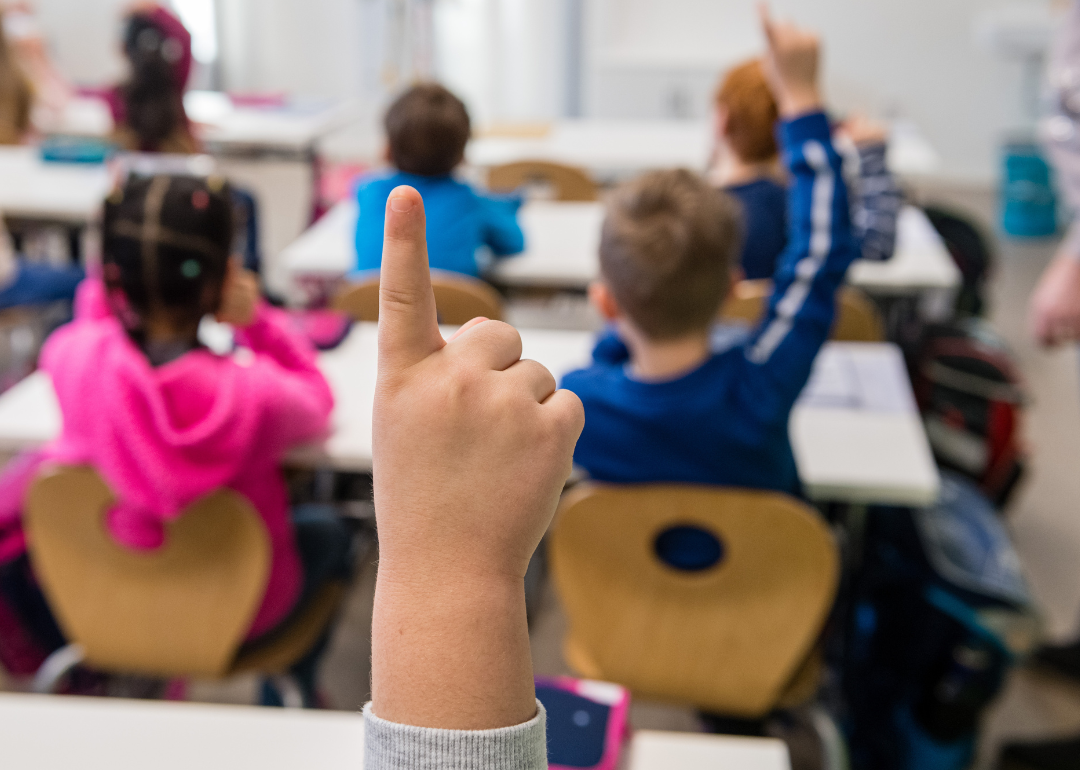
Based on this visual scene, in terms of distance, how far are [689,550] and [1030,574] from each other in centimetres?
140

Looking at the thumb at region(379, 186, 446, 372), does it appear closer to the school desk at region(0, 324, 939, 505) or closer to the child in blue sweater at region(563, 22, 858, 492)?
the child in blue sweater at region(563, 22, 858, 492)

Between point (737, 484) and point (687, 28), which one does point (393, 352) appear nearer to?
point (737, 484)

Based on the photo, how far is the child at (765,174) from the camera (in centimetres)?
205

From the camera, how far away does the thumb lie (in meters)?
0.38

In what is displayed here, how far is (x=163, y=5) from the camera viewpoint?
3.38 metres

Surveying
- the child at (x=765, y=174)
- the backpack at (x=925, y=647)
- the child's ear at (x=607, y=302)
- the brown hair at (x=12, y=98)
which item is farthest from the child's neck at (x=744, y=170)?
the brown hair at (x=12, y=98)

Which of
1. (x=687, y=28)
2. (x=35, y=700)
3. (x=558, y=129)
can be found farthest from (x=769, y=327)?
(x=687, y=28)

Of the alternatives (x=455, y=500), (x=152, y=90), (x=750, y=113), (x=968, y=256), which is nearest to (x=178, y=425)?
(x=455, y=500)

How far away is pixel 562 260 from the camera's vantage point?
2.33 metres

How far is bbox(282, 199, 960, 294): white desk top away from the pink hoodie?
921mm

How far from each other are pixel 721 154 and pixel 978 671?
1.23m

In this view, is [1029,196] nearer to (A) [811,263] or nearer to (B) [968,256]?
(B) [968,256]

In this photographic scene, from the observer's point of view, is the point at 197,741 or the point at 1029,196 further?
the point at 1029,196

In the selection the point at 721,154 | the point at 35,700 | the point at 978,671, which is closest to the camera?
the point at 35,700
